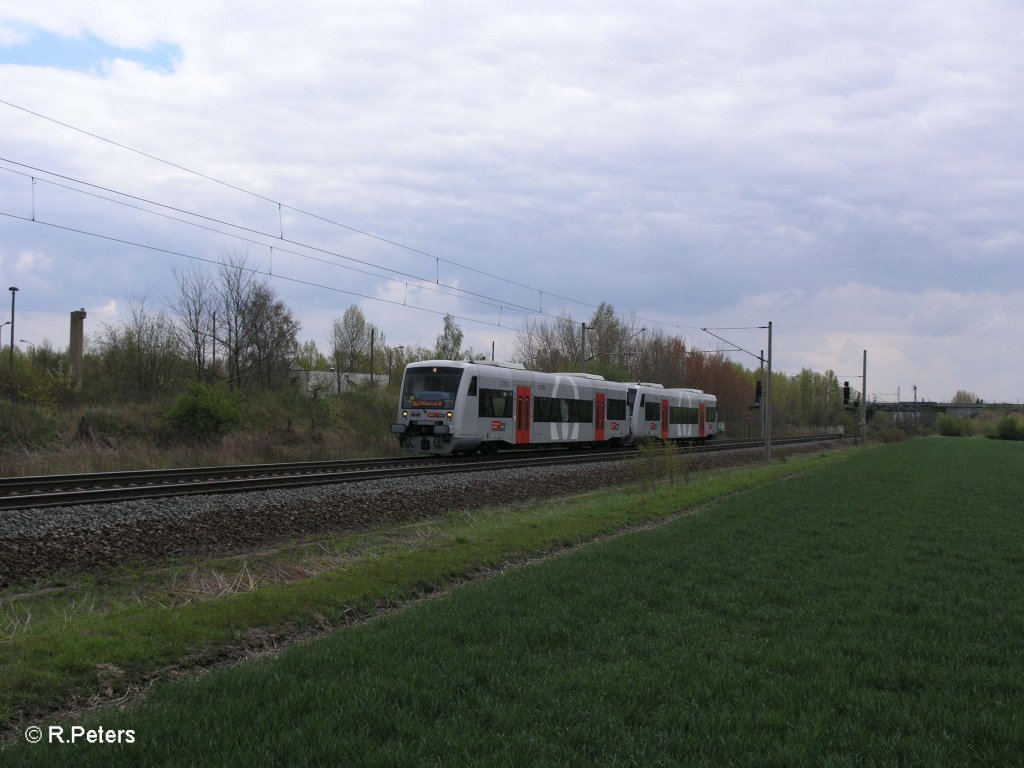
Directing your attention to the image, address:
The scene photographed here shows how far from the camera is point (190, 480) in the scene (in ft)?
62.6

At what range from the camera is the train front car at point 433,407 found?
89.4 feet

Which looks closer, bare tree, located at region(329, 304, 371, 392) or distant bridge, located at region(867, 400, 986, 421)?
bare tree, located at region(329, 304, 371, 392)

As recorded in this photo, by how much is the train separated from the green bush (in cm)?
650

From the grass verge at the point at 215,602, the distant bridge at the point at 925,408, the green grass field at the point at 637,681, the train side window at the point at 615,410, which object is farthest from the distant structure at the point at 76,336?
the distant bridge at the point at 925,408

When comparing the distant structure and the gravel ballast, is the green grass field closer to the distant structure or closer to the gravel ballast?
the gravel ballast

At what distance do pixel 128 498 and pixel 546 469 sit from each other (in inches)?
541

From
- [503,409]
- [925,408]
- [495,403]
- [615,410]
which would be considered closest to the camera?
[495,403]

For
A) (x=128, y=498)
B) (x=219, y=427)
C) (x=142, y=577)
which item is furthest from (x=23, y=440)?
(x=142, y=577)

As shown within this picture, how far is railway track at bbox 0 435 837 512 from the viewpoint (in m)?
14.2

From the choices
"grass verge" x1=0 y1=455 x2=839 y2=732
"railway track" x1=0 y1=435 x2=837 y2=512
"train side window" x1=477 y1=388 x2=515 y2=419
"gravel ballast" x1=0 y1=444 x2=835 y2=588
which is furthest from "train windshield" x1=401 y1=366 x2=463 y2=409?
"grass verge" x1=0 y1=455 x2=839 y2=732

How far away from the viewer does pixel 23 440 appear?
2514 centimetres

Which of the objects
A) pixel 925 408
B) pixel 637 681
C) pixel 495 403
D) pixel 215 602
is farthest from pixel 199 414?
pixel 925 408

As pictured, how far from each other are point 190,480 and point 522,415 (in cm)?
1478

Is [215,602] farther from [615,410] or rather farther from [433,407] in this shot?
[615,410]
